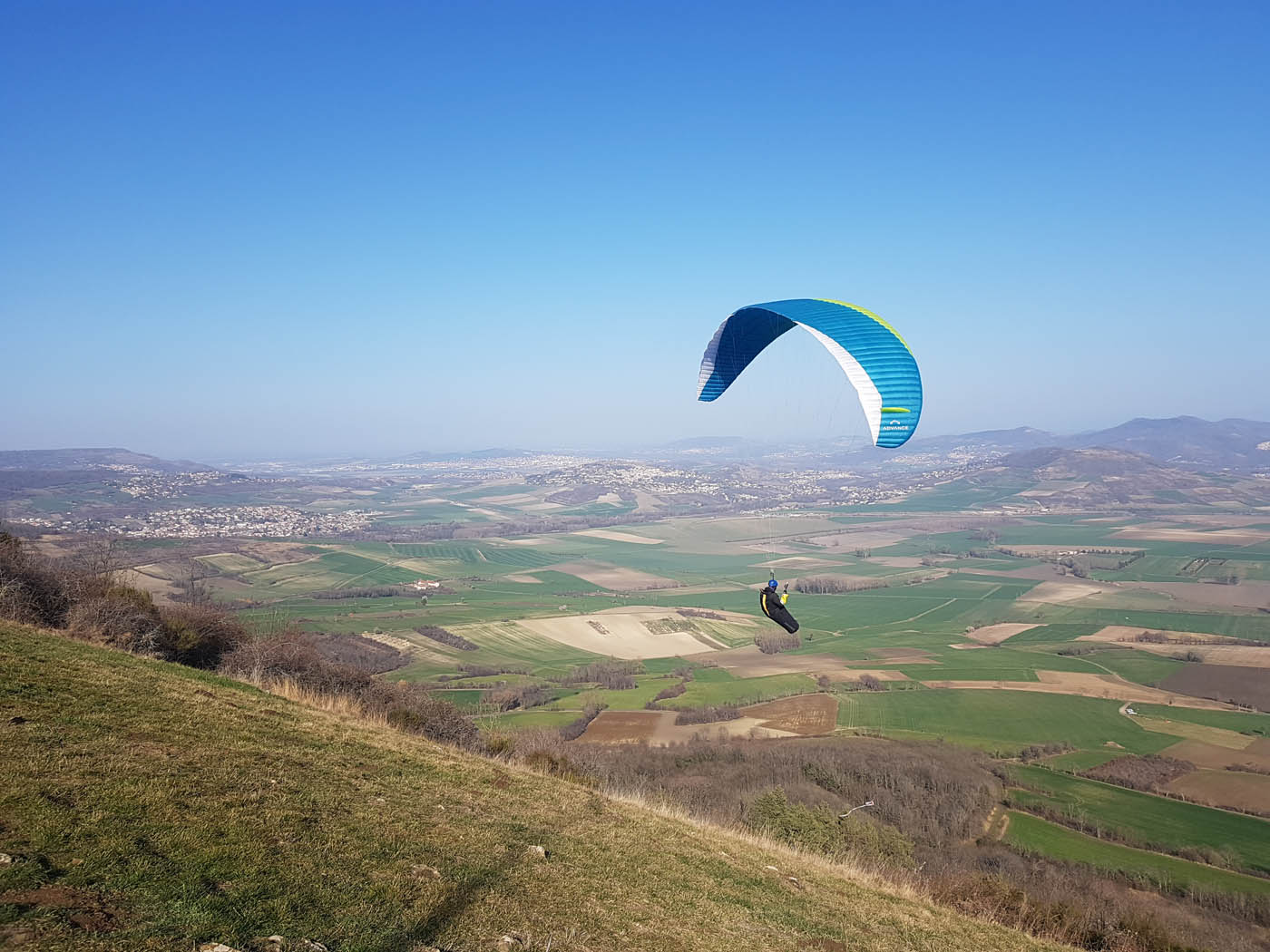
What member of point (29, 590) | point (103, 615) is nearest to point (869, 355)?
point (103, 615)

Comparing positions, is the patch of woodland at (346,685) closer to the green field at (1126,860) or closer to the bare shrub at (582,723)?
the bare shrub at (582,723)

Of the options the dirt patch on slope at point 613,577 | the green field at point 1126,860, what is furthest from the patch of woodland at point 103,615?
the dirt patch on slope at point 613,577

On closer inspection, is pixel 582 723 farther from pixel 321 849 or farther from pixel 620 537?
pixel 620 537

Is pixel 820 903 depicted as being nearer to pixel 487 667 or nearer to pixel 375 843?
pixel 375 843

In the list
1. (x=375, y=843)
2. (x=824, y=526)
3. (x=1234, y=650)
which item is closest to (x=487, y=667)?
(x=375, y=843)

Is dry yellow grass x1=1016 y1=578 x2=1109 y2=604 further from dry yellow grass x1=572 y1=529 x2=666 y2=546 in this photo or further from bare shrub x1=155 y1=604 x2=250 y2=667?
bare shrub x1=155 y1=604 x2=250 y2=667

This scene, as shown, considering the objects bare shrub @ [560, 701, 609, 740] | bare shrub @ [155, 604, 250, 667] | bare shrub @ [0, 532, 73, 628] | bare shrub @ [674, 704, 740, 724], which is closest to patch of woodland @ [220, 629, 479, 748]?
bare shrub @ [155, 604, 250, 667]

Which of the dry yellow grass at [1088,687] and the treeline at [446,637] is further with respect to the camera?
the treeline at [446,637]
